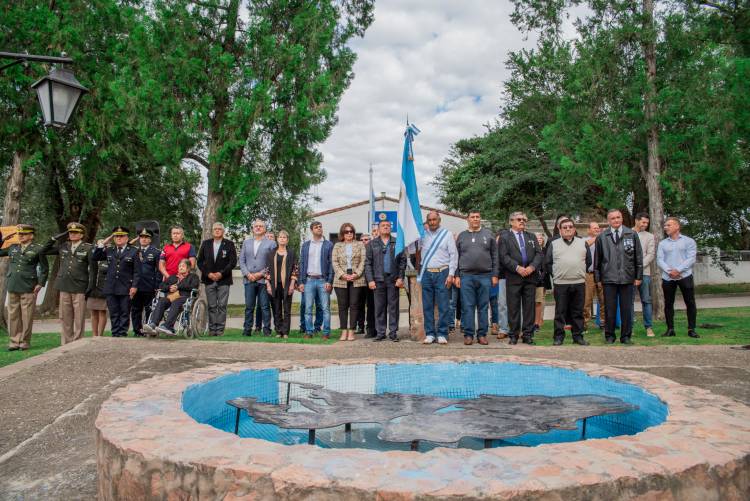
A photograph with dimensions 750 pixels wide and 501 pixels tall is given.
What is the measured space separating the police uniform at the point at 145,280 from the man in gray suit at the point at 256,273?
1369mm

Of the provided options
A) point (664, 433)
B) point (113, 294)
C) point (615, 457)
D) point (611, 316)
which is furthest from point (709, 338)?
point (113, 294)

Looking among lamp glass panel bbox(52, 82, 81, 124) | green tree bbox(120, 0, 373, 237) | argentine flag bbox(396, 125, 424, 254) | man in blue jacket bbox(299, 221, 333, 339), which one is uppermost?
green tree bbox(120, 0, 373, 237)

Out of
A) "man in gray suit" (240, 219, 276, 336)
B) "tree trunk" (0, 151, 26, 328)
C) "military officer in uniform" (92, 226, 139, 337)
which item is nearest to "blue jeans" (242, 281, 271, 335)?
"man in gray suit" (240, 219, 276, 336)

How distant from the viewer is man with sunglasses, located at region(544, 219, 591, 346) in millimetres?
7801

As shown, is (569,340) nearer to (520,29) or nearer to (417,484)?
(417,484)

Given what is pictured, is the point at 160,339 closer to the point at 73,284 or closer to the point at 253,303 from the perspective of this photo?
the point at 253,303

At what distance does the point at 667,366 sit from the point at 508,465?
4.76 m

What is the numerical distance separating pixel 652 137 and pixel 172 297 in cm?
1007

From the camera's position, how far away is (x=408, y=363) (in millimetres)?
4684

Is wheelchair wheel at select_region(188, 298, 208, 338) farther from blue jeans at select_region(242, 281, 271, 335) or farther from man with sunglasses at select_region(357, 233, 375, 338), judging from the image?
man with sunglasses at select_region(357, 233, 375, 338)

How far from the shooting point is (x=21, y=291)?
28.8 feet

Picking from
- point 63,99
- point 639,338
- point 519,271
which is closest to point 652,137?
point 639,338

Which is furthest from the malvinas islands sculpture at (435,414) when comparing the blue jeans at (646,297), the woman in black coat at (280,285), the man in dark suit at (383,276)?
the blue jeans at (646,297)

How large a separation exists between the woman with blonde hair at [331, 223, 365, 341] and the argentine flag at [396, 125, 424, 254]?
791mm
